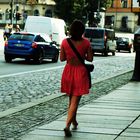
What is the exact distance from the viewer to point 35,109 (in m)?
11.2

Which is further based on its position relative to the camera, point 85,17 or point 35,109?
point 85,17

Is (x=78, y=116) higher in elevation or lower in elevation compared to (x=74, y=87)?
lower

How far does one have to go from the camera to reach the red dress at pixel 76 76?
840cm

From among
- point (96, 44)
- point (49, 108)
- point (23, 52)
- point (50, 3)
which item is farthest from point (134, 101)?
point (50, 3)

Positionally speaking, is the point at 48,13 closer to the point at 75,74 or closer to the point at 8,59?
the point at 8,59

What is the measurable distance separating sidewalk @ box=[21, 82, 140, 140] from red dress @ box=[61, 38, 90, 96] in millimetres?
644

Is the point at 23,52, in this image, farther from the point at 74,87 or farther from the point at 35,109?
the point at 74,87

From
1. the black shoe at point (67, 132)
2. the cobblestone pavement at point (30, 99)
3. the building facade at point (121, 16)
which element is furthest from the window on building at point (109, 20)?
the black shoe at point (67, 132)

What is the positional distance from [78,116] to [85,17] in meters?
82.4

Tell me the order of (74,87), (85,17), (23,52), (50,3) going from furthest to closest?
1. (50,3)
2. (85,17)
3. (23,52)
4. (74,87)

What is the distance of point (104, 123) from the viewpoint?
9.51 m

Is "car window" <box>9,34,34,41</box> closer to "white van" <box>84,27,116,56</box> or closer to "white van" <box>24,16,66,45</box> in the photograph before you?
"white van" <box>24,16,66,45</box>

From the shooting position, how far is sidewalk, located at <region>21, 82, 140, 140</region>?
27.3 feet

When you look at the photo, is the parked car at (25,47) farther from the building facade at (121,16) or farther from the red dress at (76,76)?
the building facade at (121,16)
